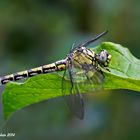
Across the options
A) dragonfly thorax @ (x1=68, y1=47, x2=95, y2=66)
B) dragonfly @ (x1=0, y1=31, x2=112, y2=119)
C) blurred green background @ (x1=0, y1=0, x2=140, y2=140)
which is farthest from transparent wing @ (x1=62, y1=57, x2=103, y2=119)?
blurred green background @ (x1=0, y1=0, x2=140, y2=140)

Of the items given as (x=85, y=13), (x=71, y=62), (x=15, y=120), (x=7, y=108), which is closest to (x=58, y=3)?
(x=85, y=13)

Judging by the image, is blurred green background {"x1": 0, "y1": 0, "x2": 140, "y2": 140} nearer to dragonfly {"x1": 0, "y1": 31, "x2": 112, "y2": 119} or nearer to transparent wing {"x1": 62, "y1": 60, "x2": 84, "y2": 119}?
dragonfly {"x1": 0, "y1": 31, "x2": 112, "y2": 119}

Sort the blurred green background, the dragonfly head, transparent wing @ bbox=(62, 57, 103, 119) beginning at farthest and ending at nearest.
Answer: the blurred green background
the dragonfly head
transparent wing @ bbox=(62, 57, 103, 119)

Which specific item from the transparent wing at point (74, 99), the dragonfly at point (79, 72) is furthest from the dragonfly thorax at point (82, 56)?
the transparent wing at point (74, 99)

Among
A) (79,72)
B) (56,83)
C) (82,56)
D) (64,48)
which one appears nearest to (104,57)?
(79,72)

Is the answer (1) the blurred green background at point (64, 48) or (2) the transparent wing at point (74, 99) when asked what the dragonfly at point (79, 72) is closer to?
(2) the transparent wing at point (74, 99)

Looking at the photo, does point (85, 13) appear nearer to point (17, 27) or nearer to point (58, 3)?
point (58, 3)
